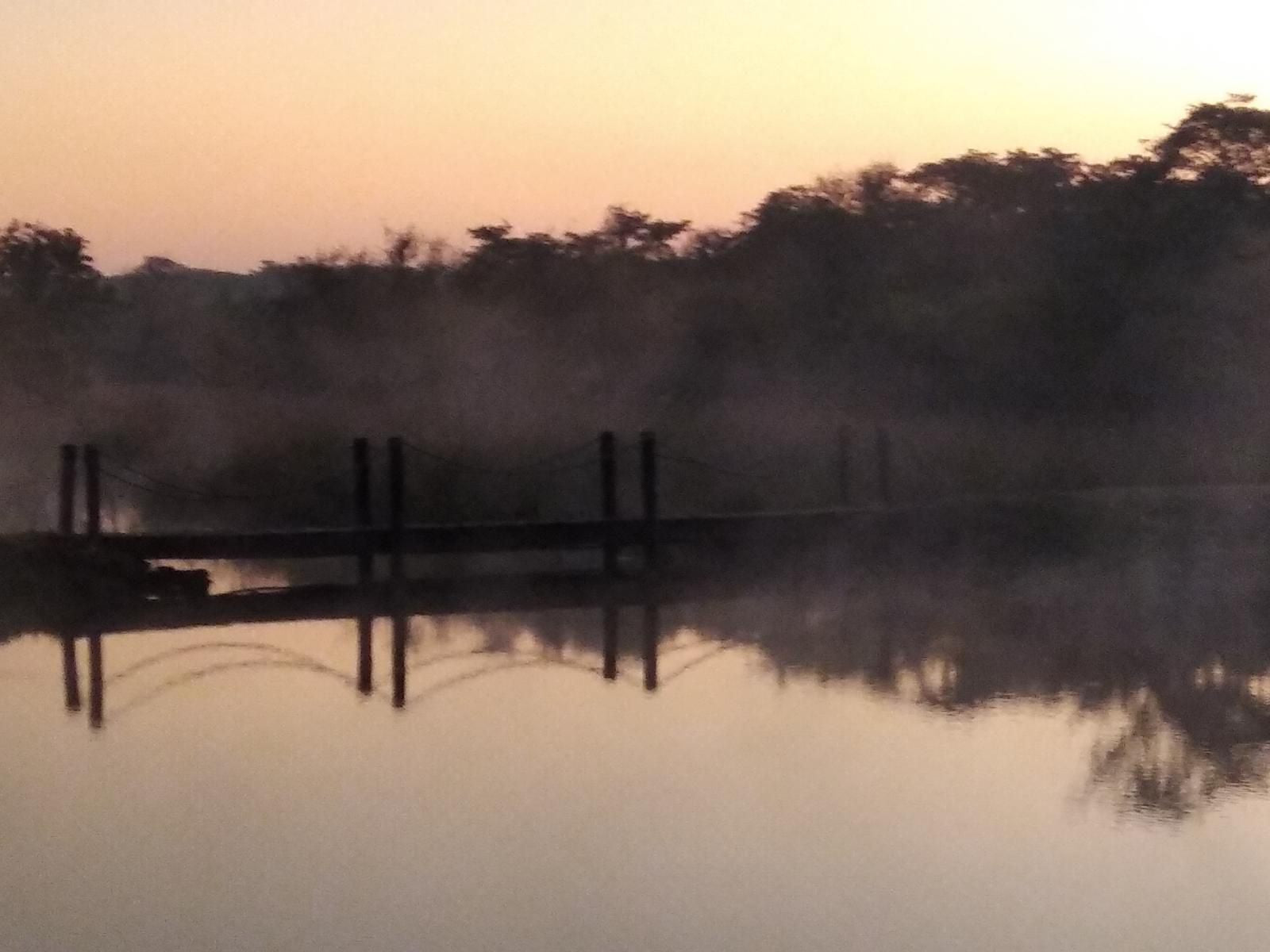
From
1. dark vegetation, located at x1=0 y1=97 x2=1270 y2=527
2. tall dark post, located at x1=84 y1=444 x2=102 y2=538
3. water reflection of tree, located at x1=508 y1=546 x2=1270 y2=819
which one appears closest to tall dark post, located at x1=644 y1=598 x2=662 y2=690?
water reflection of tree, located at x1=508 y1=546 x2=1270 y2=819

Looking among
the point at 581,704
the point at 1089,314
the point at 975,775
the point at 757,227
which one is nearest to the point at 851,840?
the point at 975,775

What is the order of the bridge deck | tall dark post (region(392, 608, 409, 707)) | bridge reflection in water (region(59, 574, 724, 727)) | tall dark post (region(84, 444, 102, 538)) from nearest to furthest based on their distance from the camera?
tall dark post (region(392, 608, 409, 707)), bridge reflection in water (region(59, 574, 724, 727)), tall dark post (region(84, 444, 102, 538)), the bridge deck

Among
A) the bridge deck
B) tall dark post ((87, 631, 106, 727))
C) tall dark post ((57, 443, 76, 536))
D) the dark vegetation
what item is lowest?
tall dark post ((87, 631, 106, 727))

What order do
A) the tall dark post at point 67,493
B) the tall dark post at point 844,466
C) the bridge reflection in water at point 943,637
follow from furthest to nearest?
the tall dark post at point 844,466, the tall dark post at point 67,493, the bridge reflection in water at point 943,637

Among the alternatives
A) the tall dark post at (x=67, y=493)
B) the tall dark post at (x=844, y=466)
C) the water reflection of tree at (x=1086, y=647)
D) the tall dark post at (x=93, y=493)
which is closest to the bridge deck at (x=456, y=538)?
the tall dark post at (x=93, y=493)

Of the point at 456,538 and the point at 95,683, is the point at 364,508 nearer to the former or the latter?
the point at 456,538

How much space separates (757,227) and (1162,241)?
40.0 feet

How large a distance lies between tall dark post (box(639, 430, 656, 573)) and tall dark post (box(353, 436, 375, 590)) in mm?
3054

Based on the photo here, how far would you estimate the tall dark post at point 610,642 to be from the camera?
14156mm

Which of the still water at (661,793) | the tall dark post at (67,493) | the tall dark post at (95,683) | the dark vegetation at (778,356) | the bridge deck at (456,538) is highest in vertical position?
the dark vegetation at (778,356)

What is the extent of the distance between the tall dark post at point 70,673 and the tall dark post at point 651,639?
401 centimetres

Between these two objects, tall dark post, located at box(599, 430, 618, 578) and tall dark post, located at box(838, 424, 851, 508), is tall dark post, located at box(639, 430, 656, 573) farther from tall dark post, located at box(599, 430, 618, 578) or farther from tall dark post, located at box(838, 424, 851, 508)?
tall dark post, located at box(838, 424, 851, 508)

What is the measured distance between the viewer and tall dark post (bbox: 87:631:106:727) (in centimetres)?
1252

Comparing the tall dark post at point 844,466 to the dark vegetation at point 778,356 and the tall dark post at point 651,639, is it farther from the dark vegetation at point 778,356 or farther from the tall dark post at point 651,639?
the tall dark post at point 651,639
